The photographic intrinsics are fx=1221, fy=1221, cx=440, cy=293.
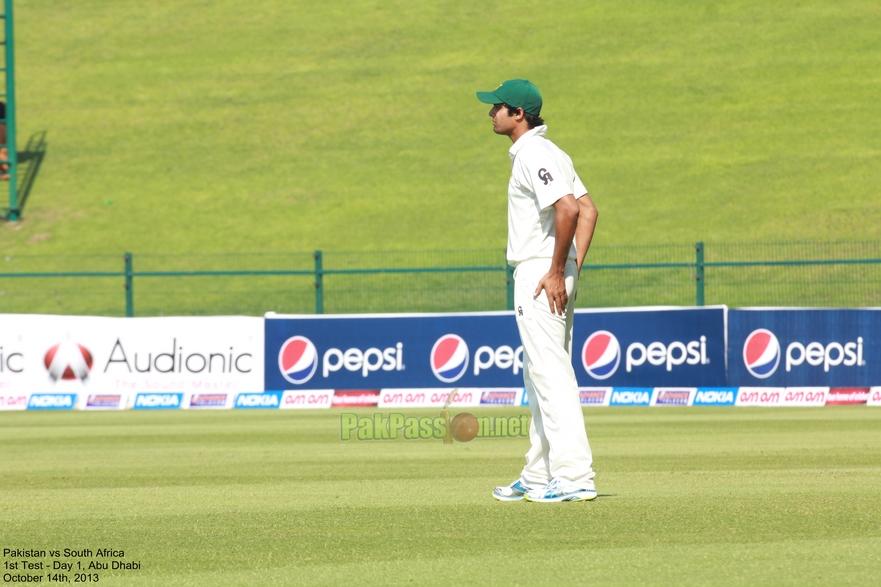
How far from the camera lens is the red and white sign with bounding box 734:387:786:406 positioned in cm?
1844

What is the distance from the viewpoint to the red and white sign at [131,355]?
1964cm

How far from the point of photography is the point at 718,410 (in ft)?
57.0

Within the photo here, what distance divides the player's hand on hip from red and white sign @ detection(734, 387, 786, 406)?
13.0 meters

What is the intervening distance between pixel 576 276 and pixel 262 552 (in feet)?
7.32

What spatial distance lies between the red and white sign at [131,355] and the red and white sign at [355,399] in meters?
1.34

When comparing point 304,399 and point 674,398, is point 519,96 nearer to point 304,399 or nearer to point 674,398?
point 674,398

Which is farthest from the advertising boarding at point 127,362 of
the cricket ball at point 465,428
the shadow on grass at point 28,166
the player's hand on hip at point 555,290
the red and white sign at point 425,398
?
the shadow on grass at point 28,166

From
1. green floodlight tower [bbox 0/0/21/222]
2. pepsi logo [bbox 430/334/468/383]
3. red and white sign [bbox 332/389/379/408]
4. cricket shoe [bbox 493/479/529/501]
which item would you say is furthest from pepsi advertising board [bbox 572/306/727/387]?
green floodlight tower [bbox 0/0/21/222]

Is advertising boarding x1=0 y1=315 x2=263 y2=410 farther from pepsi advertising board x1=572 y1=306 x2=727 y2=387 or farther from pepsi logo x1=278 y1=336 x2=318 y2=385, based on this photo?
pepsi advertising board x1=572 y1=306 x2=727 y2=387

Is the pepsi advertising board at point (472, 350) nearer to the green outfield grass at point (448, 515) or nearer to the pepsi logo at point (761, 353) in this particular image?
the pepsi logo at point (761, 353)

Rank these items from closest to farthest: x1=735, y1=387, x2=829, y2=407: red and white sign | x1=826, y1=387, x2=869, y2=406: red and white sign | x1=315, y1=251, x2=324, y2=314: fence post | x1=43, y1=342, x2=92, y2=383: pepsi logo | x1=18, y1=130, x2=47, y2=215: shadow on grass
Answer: x1=826, y1=387, x2=869, y2=406: red and white sign, x1=735, y1=387, x2=829, y2=407: red and white sign, x1=43, y1=342, x2=92, y2=383: pepsi logo, x1=315, y1=251, x2=324, y2=314: fence post, x1=18, y1=130, x2=47, y2=215: shadow on grass

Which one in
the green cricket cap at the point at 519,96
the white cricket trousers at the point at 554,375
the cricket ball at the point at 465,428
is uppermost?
the green cricket cap at the point at 519,96

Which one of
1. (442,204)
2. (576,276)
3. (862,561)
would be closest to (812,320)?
(576,276)

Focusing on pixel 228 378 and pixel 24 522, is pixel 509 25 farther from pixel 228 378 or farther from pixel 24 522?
pixel 24 522
